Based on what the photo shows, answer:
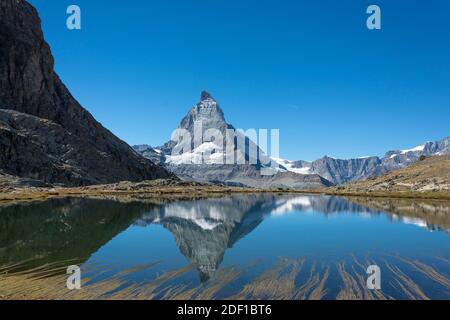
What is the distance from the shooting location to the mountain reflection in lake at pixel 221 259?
2523cm

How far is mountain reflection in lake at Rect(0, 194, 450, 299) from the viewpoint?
25234 mm

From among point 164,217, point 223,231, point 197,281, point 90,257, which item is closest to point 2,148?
point 164,217

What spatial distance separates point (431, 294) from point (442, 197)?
12086 cm

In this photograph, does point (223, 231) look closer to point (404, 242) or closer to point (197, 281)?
point (404, 242)

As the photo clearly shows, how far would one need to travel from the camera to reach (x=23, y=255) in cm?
3706

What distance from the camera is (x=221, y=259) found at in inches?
1393

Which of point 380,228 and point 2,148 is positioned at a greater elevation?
point 2,148
